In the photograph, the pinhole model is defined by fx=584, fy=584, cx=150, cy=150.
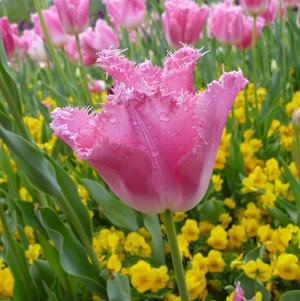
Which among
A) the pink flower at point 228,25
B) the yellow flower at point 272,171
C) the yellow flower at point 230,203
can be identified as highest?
the pink flower at point 228,25

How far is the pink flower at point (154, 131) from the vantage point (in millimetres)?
542

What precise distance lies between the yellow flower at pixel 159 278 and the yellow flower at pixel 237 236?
0.20 metres

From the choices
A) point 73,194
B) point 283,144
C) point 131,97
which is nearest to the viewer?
point 131,97

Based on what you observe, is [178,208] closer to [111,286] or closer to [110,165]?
[110,165]

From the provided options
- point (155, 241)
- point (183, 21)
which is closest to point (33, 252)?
point (155, 241)

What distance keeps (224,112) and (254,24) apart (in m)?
1.09

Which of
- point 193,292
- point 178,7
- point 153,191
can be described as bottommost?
point 193,292

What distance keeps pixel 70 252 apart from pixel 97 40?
1240mm

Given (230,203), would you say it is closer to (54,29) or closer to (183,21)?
(183,21)

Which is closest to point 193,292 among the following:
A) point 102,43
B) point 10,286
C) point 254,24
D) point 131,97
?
point 10,286

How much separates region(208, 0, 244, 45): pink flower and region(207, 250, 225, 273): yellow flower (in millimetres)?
788

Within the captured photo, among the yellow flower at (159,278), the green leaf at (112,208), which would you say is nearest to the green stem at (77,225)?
the yellow flower at (159,278)

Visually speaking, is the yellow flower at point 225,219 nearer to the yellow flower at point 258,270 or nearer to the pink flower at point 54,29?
the yellow flower at point 258,270

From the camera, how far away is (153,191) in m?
0.60
